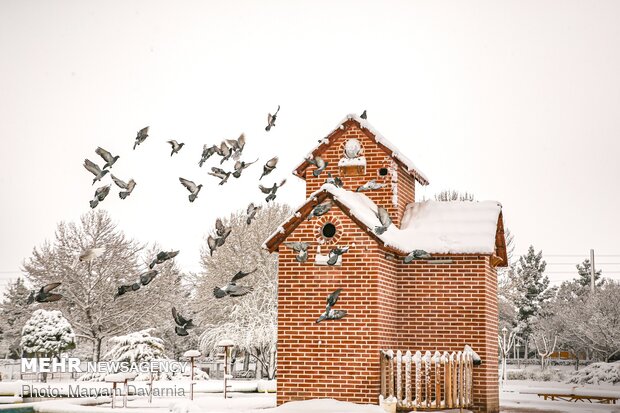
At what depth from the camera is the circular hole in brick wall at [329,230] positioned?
19.3 m

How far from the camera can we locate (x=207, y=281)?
50.1 meters

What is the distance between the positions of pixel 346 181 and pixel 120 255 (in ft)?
91.2

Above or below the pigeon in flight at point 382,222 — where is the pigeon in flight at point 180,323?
below

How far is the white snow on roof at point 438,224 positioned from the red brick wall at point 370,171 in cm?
37

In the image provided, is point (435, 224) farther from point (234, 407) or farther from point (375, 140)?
point (234, 407)

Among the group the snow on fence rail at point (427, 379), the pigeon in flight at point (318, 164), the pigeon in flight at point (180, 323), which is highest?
the pigeon in flight at point (318, 164)

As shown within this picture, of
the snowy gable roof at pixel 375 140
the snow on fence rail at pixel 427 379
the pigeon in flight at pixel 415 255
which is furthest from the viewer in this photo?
the snowy gable roof at pixel 375 140

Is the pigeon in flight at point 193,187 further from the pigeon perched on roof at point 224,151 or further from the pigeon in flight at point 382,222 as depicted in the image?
the pigeon in flight at point 382,222

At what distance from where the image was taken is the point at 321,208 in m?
18.8

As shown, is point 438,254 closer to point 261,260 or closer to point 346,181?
point 346,181

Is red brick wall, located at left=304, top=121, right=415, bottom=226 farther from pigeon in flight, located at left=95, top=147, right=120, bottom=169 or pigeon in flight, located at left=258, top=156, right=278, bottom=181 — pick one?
pigeon in flight, located at left=95, top=147, right=120, bottom=169

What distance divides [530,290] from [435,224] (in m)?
52.9

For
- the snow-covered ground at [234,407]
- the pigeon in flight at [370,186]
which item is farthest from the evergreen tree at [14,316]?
the pigeon in flight at [370,186]

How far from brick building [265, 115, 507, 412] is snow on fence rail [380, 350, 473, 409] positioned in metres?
0.38
